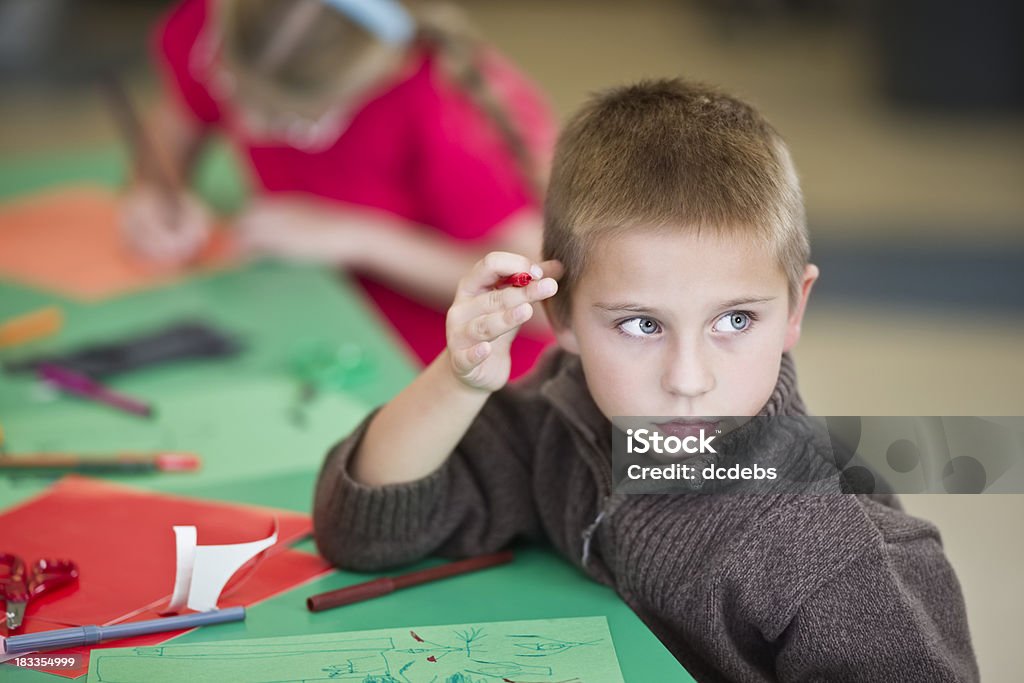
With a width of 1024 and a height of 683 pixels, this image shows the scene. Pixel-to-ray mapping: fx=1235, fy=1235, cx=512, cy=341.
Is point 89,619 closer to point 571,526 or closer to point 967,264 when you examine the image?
point 571,526

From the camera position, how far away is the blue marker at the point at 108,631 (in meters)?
0.86

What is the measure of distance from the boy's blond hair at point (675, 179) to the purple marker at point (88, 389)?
0.53 metres

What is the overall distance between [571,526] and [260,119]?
833 millimetres

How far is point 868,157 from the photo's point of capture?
4.02 metres

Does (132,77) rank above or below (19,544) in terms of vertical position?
above

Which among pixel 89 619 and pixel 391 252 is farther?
pixel 391 252

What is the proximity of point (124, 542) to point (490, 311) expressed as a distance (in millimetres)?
387

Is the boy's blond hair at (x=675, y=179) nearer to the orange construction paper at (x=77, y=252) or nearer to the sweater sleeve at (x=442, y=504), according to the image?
the sweater sleeve at (x=442, y=504)

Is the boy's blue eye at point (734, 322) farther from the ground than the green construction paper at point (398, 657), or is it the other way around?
the boy's blue eye at point (734, 322)

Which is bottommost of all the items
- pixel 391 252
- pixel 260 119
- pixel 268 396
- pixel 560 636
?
pixel 560 636

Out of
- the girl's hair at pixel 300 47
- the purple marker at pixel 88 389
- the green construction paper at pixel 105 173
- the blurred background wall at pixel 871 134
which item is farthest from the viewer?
the blurred background wall at pixel 871 134

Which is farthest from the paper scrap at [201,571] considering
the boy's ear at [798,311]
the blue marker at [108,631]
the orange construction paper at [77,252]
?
the orange construction paper at [77,252]

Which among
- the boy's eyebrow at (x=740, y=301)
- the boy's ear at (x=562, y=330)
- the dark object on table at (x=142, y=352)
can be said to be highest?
the boy's eyebrow at (x=740, y=301)

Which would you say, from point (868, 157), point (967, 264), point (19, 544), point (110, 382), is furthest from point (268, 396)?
point (868, 157)
